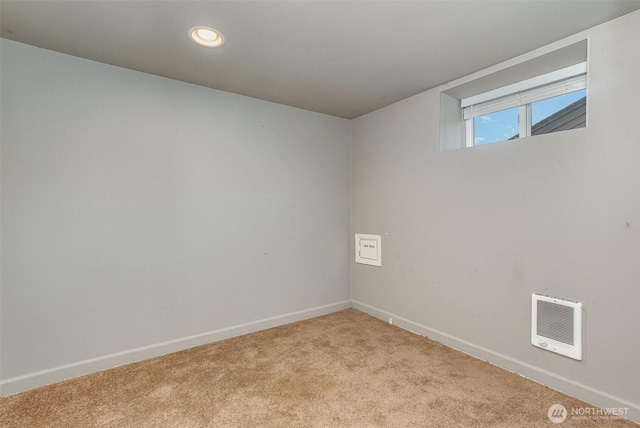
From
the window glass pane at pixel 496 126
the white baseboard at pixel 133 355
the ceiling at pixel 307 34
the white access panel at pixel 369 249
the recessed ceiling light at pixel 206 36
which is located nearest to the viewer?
the ceiling at pixel 307 34

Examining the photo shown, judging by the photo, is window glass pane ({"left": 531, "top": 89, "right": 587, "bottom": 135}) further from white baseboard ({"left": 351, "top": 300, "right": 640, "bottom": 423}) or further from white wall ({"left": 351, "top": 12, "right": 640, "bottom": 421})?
white baseboard ({"left": 351, "top": 300, "right": 640, "bottom": 423})

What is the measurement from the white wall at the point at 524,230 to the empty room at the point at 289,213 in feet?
0.04

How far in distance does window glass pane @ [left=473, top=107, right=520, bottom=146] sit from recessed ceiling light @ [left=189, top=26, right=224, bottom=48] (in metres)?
2.07

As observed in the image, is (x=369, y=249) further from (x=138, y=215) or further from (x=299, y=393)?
(x=138, y=215)

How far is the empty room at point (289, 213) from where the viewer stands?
5.08 ft

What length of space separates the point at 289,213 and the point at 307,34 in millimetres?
1603

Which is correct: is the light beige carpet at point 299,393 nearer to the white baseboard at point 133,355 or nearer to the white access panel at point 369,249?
the white baseboard at point 133,355

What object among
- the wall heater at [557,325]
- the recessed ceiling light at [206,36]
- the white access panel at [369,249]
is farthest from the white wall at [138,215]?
the wall heater at [557,325]

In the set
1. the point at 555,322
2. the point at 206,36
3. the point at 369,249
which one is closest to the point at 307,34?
the point at 206,36

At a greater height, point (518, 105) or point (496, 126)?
point (518, 105)

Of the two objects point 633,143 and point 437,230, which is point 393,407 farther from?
point 633,143

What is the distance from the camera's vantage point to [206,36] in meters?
1.70

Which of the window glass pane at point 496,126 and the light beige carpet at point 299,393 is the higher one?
the window glass pane at point 496,126

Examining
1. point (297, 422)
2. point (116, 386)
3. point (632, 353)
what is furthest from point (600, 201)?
point (116, 386)
